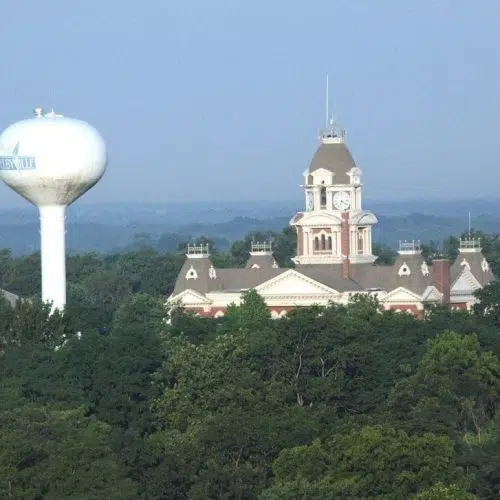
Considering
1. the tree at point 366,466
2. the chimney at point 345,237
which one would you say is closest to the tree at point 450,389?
the tree at point 366,466

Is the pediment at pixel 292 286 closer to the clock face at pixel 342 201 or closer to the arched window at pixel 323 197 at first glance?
the arched window at pixel 323 197

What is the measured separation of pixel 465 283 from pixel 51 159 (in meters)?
32.3

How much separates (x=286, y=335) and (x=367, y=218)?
4113 cm

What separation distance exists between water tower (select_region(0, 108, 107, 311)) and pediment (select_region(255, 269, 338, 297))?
2392cm

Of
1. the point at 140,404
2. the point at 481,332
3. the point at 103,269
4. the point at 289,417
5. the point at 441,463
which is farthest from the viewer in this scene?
the point at 103,269

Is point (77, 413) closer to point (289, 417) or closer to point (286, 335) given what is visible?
point (289, 417)

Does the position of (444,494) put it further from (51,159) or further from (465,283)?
(465,283)

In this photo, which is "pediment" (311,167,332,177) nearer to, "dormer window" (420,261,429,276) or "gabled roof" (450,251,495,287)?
"gabled roof" (450,251,495,287)

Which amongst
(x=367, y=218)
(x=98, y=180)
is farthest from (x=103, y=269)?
(x=98, y=180)

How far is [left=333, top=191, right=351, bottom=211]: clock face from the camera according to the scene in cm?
11594

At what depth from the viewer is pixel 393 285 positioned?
108m

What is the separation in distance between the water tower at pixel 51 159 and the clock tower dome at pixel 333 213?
30.6 meters

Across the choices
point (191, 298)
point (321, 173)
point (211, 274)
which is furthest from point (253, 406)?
point (321, 173)

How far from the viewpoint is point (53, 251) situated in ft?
281
